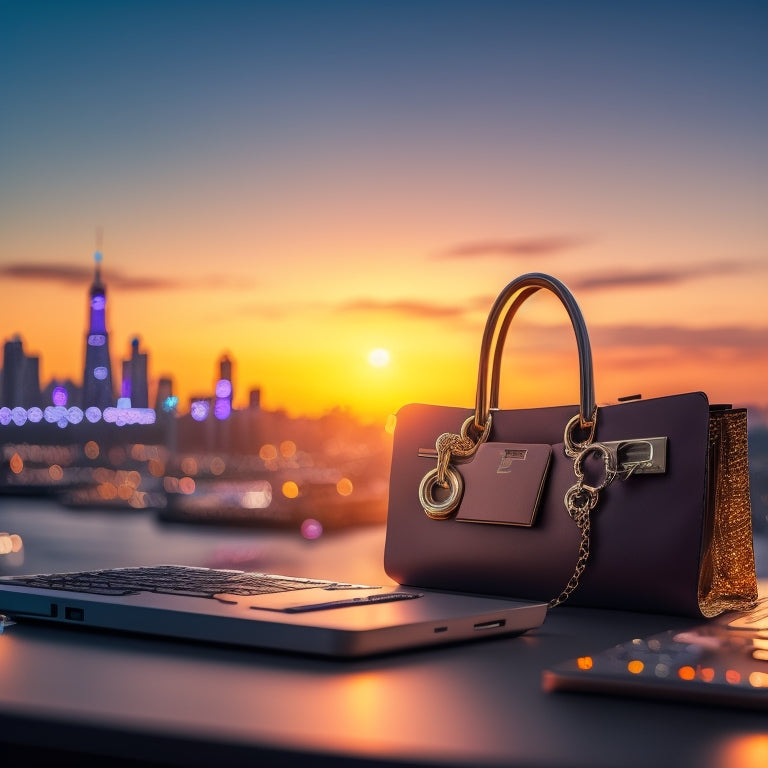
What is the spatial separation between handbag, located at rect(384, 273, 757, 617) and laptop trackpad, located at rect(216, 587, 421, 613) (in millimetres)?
270

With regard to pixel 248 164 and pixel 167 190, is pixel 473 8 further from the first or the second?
pixel 167 190

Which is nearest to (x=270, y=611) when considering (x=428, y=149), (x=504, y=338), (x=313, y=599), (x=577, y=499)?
(x=313, y=599)

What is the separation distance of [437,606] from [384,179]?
12.9 feet

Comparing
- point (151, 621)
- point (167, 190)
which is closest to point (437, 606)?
point (151, 621)

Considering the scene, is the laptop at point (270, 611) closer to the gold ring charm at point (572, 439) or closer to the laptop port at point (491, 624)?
the laptop port at point (491, 624)

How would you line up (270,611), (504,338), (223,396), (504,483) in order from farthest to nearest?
(223,396) < (504,338) < (504,483) < (270,611)

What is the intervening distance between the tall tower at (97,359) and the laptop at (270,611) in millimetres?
4203

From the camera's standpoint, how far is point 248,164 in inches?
188

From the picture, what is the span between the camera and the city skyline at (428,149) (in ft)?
12.3

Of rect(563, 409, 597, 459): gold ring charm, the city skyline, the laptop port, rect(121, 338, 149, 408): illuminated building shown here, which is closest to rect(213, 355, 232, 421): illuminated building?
rect(121, 338, 149, 408): illuminated building

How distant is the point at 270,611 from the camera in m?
0.68

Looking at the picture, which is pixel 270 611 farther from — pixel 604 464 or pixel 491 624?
pixel 604 464

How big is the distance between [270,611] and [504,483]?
452mm

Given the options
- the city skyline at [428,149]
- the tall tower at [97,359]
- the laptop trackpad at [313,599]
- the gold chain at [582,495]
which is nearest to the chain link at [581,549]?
the gold chain at [582,495]
